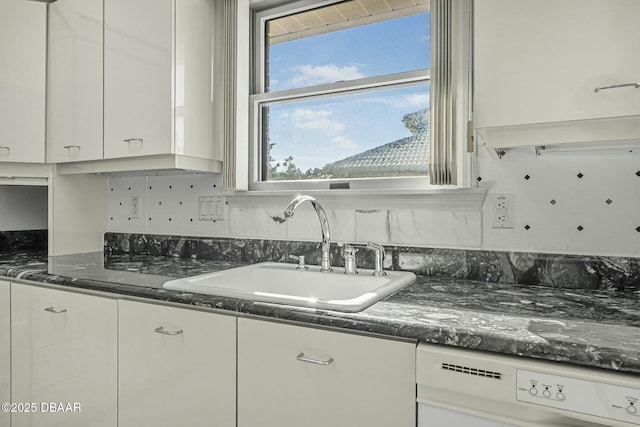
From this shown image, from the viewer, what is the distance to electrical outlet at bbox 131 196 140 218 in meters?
2.42

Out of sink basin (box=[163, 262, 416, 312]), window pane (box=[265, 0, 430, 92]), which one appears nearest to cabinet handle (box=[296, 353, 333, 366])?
sink basin (box=[163, 262, 416, 312])

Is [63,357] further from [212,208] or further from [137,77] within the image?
[137,77]

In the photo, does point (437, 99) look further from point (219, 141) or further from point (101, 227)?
point (101, 227)

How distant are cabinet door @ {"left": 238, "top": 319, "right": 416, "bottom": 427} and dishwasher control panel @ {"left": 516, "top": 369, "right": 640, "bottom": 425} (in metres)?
0.24

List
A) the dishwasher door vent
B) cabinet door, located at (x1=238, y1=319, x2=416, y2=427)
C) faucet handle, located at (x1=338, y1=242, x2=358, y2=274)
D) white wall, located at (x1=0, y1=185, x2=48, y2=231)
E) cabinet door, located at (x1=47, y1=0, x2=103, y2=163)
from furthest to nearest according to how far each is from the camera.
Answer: white wall, located at (x1=0, y1=185, x2=48, y2=231) < cabinet door, located at (x1=47, y1=0, x2=103, y2=163) < faucet handle, located at (x1=338, y1=242, x2=358, y2=274) < cabinet door, located at (x1=238, y1=319, x2=416, y2=427) < the dishwasher door vent

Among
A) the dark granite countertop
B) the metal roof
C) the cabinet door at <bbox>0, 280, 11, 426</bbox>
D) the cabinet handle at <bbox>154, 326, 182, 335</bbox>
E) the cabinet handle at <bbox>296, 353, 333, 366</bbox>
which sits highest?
the metal roof

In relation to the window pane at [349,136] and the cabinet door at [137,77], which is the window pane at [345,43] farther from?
the cabinet door at [137,77]

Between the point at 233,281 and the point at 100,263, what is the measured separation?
0.70 metres

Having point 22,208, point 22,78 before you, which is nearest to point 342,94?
Answer: point 22,78

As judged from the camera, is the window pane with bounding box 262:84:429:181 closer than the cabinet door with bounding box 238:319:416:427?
No

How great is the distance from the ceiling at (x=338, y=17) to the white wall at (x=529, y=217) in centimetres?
72

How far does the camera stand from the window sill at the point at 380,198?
1.59 meters

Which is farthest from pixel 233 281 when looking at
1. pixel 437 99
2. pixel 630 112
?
pixel 630 112

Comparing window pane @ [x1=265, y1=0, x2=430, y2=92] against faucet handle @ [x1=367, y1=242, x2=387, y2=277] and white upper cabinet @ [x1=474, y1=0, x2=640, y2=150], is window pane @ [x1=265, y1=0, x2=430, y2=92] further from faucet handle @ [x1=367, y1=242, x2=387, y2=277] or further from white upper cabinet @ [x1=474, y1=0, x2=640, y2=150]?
faucet handle @ [x1=367, y1=242, x2=387, y2=277]
